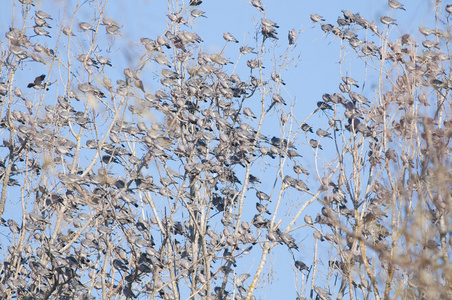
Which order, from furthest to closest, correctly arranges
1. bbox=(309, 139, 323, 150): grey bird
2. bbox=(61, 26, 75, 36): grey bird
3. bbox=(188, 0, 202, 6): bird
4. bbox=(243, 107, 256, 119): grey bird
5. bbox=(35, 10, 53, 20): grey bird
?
bbox=(35, 10, 53, 20): grey bird
bbox=(188, 0, 202, 6): bird
bbox=(243, 107, 256, 119): grey bird
bbox=(309, 139, 323, 150): grey bird
bbox=(61, 26, 75, 36): grey bird

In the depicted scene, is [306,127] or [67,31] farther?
[306,127]

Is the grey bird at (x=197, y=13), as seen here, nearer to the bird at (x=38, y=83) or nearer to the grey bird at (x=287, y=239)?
the bird at (x=38, y=83)

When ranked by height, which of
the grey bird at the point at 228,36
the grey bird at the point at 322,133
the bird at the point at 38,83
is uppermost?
the grey bird at the point at 228,36

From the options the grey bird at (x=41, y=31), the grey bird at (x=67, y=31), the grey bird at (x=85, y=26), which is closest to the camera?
the grey bird at (x=67, y=31)

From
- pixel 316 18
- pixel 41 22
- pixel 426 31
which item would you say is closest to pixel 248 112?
pixel 316 18

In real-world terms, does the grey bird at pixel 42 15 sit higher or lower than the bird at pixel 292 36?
higher

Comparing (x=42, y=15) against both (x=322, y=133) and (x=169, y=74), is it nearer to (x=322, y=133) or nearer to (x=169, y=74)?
(x=169, y=74)

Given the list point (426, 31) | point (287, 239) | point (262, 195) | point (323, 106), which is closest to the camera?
point (287, 239)

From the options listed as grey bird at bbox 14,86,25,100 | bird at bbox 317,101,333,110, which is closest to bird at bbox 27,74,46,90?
grey bird at bbox 14,86,25,100

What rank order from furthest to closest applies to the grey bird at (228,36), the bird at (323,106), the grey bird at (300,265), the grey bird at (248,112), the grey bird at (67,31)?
the grey bird at (228,36)
the grey bird at (248,112)
the bird at (323,106)
the grey bird at (300,265)
the grey bird at (67,31)

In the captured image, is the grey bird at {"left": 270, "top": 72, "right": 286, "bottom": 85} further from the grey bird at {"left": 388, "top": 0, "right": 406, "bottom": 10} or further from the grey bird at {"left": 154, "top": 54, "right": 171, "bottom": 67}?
the grey bird at {"left": 388, "top": 0, "right": 406, "bottom": 10}

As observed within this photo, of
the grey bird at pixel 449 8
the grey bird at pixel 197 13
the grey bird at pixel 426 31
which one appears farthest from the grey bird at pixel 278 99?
the grey bird at pixel 449 8

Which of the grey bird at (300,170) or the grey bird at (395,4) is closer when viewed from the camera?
the grey bird at (300,170)

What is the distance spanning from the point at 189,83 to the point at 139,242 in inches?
127
